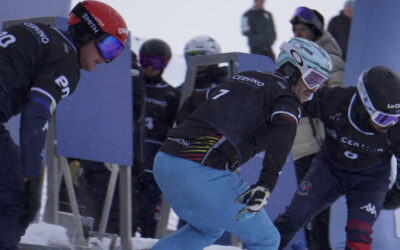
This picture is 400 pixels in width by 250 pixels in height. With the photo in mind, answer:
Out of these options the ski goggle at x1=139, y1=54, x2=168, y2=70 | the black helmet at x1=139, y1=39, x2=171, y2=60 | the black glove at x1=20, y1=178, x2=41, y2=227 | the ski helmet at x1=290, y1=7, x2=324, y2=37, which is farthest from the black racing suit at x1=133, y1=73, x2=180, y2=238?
the black glove at x1=20, y1=178, x2=41, y2=227

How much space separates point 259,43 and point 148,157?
5.89 feet

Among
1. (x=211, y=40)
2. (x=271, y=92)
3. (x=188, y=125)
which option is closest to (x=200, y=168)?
(x=188, y=125)

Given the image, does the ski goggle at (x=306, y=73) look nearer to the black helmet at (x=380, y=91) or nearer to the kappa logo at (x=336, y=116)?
the black helmet at (x=380, y=91)

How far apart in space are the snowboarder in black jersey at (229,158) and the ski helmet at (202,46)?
257 cm

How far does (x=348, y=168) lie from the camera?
17.1 feet

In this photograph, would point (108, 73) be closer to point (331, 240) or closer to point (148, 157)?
point (148, 157)

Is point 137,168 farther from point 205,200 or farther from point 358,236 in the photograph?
point 205,200

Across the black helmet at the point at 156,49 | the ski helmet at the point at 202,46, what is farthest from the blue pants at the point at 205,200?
the ski helmet at the point at 202,46

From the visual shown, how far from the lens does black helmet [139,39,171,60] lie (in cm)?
632

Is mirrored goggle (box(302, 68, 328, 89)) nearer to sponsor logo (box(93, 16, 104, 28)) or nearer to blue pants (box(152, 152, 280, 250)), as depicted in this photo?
blue pants (box(152, 152, 280, 250))

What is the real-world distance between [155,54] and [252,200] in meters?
3.07

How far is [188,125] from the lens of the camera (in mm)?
3842

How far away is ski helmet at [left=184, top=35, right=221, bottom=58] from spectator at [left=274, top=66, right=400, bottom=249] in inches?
65.5

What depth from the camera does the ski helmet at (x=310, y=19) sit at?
584 centimetres
